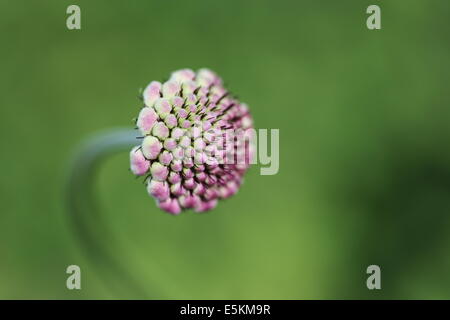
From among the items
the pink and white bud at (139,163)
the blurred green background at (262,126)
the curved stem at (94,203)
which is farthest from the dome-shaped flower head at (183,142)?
the blurred green background at (262,126)

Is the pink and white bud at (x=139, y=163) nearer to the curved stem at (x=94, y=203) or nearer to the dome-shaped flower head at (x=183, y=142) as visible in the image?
the dome-shaped flower head at (x=183, y=142)

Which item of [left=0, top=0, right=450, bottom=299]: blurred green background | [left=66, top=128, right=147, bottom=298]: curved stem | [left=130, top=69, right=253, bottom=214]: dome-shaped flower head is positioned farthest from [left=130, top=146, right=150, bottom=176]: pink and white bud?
[left=0, top=0, right=450, bottom=299]: blurred green background

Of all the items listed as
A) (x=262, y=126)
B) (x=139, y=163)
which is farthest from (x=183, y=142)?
(x=262, y=126)

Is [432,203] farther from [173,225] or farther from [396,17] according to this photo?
[173,225]

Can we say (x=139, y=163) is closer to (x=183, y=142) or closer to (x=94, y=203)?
(x=183, y=142)

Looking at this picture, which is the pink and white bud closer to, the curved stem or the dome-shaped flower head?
the dome-shaped flower head
